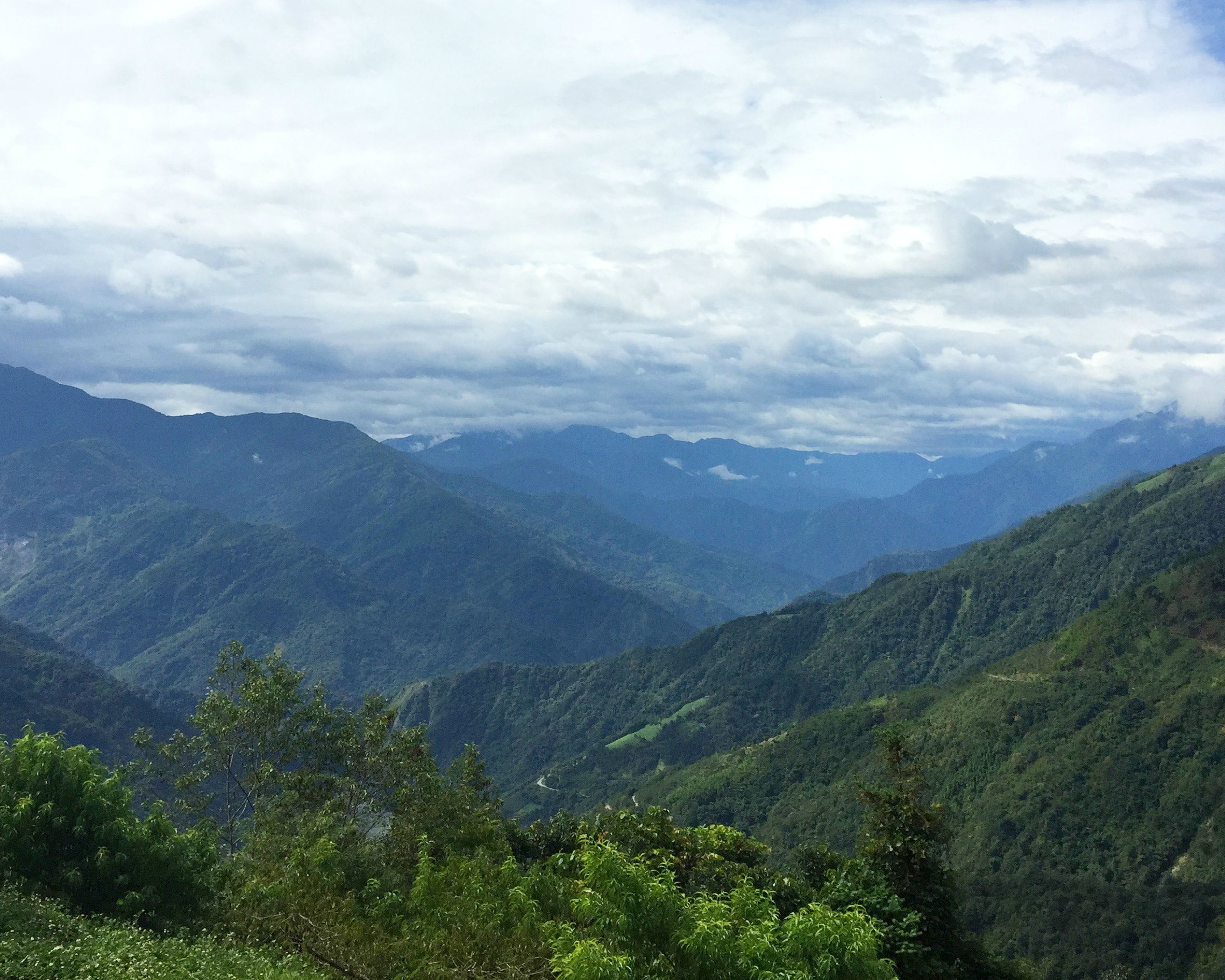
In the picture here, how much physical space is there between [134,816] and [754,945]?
82.3ft

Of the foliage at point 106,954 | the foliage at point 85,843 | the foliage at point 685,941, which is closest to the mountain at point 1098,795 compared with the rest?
the foliage at point 85,843

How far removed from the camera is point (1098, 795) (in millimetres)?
149000

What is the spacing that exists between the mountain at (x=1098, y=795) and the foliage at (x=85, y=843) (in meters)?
74.4

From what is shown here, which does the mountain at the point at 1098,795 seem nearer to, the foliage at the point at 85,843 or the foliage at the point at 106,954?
the foliage at the point at 85,843

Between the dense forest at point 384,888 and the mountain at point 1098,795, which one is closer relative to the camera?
the dense forest at point 384,888

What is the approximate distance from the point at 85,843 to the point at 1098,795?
15336 centimetres

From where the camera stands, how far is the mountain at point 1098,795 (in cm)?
11162

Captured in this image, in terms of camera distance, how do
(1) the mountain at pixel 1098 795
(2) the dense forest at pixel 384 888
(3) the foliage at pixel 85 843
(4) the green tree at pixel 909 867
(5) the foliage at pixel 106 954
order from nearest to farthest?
(5) the foliage at pixel 106 954
(2) the dense forest at pixel 384 888
(3) the foliage at pixel 85 843
(4) the green tree at pixel 909 867
(1) the mountain at pixel 1098 795

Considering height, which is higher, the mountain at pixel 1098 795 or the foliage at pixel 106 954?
the foliage at pixel 106 954

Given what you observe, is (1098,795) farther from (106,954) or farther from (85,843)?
(106,954)

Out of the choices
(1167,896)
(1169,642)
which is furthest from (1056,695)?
(1167,896)

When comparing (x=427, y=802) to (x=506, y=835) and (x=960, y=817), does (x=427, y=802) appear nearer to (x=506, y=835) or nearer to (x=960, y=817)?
(x=506, y=835)

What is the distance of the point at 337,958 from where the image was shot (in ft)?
99.6

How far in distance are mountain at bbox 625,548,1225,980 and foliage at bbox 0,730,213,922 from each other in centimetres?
7441
